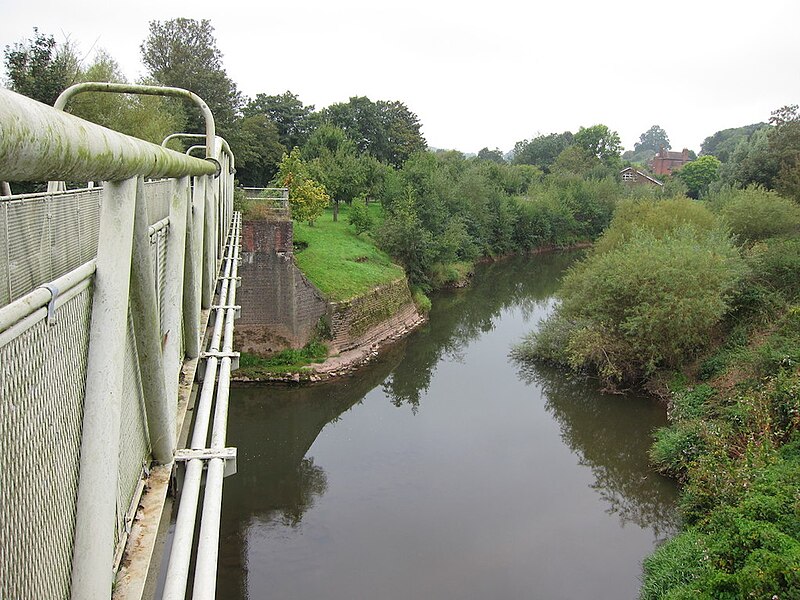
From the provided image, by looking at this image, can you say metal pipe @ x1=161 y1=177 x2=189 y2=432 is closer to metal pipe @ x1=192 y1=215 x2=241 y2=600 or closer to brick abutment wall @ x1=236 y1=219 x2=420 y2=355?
metal pipe @ x1=192 y1=215 x2=241 y2=600

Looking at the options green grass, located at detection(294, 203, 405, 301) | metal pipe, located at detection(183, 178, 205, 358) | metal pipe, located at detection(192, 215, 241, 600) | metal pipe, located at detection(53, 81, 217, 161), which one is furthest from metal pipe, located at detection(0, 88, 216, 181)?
green grass, located at detection(294, 203, 405, 301)

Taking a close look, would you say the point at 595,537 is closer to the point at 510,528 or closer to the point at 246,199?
the point at 510,528

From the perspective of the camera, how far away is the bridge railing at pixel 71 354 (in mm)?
1645

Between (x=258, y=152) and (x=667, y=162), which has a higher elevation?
(x=667, y=162)

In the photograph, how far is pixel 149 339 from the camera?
3227 millimetres

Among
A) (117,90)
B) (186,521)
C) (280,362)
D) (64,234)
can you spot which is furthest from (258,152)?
(64,234)

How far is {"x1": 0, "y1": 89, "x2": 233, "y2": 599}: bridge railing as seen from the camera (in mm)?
1645

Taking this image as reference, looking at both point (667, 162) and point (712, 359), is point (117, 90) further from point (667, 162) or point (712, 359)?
point (667, 162)

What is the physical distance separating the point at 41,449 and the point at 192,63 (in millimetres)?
45515

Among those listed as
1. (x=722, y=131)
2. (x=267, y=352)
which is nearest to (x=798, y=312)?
(x=267, y=352)

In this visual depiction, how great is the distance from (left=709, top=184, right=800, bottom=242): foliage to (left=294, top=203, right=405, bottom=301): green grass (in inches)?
615

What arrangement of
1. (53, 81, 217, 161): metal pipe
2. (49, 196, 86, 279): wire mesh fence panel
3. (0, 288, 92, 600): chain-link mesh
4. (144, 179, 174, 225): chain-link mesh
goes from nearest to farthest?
(0, 288, 92, 600): chain-link mesh < (49, 196, 86, 279): wire mesh fence panel < (144, 179, 174, 225): chain-link mesh < (53, 81, 217, 161): metal pipe

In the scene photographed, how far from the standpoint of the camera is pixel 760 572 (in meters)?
8.04

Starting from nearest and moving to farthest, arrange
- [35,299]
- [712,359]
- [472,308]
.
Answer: [35,299] → [712,359] → [472,308]
